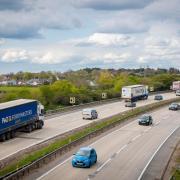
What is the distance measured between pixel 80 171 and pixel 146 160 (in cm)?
647

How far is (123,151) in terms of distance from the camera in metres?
35.6

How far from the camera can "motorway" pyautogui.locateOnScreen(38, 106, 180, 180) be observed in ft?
87.8

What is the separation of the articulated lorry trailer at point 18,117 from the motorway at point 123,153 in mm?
8317

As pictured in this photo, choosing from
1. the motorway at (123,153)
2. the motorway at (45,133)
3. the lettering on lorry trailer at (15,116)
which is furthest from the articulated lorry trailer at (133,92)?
the lettering on lorry trailer at (15,116)

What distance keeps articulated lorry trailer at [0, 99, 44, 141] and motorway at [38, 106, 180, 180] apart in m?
8.32

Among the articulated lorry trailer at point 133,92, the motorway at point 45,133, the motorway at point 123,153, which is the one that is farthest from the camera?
the articulated lorry trailer at point 133,92

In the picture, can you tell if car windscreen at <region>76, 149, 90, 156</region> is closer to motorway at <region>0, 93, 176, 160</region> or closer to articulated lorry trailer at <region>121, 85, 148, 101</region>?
motorway at <region>0, 93, 176, 160</region>

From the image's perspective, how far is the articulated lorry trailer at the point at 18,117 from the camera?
40.7 m

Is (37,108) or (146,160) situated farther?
(37,108)

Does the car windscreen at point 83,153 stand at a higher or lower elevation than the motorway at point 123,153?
higher

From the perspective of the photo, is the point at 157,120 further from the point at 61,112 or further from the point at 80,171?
the point at 80,171

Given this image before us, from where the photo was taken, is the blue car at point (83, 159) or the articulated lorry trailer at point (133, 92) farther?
the articulated lorry trailer at point (133, 92)

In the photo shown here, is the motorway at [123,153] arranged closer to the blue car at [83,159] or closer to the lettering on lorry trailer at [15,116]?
the blue car at [83,159]

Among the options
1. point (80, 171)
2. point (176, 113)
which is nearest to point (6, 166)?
point (80, 171)
